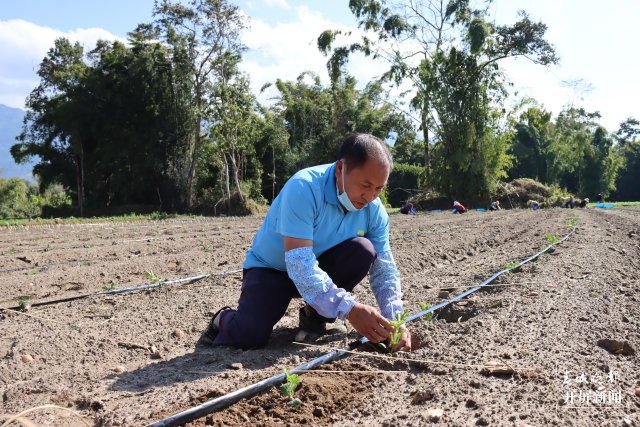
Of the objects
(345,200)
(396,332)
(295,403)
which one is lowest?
(295,403)

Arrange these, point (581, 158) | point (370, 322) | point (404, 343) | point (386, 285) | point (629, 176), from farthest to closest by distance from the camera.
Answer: point (629, 176) → point (581, 158) → point (386, 285) → point (404, 343) → point (370, 322)

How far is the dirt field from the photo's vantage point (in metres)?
1.87

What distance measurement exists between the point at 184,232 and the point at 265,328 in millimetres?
7510

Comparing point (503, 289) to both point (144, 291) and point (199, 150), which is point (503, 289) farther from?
point (199, 150)

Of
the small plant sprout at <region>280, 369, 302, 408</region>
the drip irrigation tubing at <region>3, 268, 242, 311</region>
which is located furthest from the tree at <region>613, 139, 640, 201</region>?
the small plant sprout at <region>280, 369, 302, 408</region>

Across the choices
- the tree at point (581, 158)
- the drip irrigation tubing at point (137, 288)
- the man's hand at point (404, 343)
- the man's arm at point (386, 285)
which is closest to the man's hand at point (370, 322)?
the man's hand at point (404, 343)

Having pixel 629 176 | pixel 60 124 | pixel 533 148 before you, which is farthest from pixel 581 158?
→ pixel 60 124

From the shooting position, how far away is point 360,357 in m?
2.46

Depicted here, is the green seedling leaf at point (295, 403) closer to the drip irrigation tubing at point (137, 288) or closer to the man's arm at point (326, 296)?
the man's arm at point (326, 296)

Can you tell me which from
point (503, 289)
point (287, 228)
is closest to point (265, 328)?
point (287, 228)

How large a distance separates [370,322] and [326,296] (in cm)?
21

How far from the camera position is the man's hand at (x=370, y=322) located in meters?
2.22

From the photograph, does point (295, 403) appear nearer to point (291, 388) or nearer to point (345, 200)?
point (291, 388)

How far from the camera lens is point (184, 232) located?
9.89 meters
